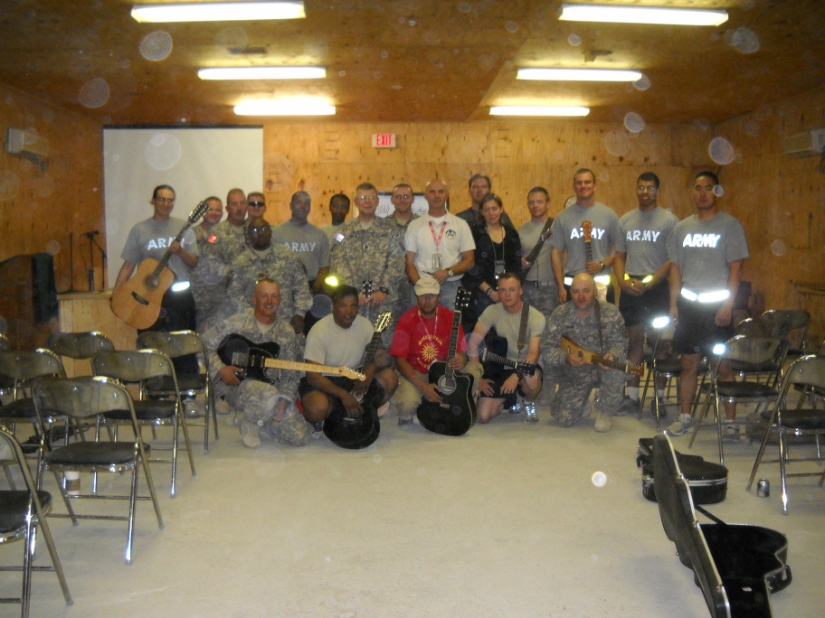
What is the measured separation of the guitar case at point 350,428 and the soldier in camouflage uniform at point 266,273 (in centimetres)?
100

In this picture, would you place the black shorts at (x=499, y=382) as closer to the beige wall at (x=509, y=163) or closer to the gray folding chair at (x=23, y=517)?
the gray folding chair at (x=23, y=517)

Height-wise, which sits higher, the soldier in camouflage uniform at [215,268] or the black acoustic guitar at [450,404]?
the soldier in camouflage uniform at [215,268]

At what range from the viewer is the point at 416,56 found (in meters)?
6.19

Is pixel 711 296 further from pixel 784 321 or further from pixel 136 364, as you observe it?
pixel 136 364

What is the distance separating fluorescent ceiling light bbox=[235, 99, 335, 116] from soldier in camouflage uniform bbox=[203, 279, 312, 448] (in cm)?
398

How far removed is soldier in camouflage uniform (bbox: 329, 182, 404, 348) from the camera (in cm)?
580

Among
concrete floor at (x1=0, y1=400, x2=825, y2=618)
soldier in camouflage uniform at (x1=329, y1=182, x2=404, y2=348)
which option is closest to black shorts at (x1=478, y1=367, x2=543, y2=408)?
concrete floor at (x1=0, y1=400, x2=825, y2=618)

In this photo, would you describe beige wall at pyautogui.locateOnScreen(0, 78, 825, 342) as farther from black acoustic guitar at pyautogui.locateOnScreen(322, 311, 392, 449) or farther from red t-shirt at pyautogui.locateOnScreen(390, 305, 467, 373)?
black acoustic guitar at pyautogui.locateOnScreen(322, 311, 392, 449)

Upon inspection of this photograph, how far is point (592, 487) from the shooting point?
154 inches

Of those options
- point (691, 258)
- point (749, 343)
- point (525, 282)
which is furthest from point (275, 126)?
point (749, 343)

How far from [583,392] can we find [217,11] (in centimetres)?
375

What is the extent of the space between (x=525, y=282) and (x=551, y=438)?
1637 mm

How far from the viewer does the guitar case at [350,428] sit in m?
4.65

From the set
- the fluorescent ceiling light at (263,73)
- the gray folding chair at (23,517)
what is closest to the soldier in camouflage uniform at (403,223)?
the fluorescent ceiling light at (263,73)
